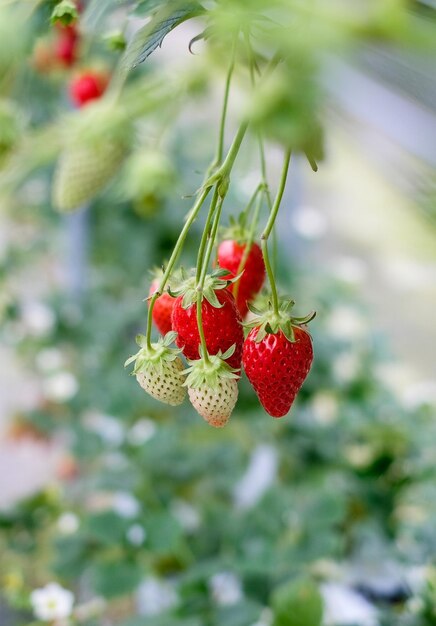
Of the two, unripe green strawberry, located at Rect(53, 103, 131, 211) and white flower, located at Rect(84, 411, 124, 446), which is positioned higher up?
unripe green strawberry, located at Rect(53, 103, 131, 211)

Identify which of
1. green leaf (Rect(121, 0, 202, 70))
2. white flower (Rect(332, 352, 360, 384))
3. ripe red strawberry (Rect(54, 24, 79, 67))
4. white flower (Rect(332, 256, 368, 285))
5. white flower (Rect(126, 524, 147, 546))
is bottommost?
white flower (Rect(126, 524, 147, 546))

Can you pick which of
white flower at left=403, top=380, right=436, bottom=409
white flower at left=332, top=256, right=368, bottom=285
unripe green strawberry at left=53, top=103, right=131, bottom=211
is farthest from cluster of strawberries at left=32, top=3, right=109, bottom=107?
white flower at left=332, top=256, right=368, bottom=285

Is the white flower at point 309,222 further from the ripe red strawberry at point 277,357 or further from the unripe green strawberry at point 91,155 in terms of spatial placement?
the ripe red strawberry at point 277,357

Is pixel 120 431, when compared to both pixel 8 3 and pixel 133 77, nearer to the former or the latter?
pixel 133 77

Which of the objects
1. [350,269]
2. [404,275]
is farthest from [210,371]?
[404,275]

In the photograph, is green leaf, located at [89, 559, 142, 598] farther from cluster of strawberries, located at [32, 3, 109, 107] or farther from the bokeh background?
cluster of strawberries, located at [32, 3, 109, 107]

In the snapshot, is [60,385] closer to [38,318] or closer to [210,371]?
[38,318]
